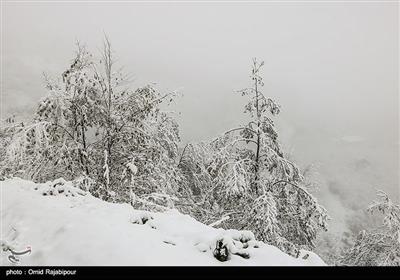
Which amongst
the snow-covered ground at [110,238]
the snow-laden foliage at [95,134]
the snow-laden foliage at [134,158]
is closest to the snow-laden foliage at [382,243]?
the snow-laden foliage at [134,158]

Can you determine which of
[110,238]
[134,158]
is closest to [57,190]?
[134,158]

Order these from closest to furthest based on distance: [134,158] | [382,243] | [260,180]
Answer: [134,158] < [260,180] < [382,243]

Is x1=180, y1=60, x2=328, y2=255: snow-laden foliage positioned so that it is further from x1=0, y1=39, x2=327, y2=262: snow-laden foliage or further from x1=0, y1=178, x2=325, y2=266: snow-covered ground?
x1=0, y1=178, x2=325, y2=266: snow-covered ground

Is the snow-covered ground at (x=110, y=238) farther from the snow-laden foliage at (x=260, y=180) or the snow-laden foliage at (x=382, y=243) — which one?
the snow-laden foliage at (x=382, y=243)

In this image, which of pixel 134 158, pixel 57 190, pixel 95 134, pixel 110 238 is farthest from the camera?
pixel 95 134

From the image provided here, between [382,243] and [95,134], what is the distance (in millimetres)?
9171

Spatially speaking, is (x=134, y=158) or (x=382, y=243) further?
(x=382, y=243)

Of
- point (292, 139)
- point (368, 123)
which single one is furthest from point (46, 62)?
point (368, 123)

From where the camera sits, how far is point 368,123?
81.6m

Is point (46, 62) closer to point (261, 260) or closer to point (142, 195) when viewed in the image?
point (142, 195)

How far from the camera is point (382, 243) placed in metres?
11.6

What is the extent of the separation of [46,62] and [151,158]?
6793 cm

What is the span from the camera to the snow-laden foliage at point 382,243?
10828 mm

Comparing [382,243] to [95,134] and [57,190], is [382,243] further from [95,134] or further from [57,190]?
[57,190]
